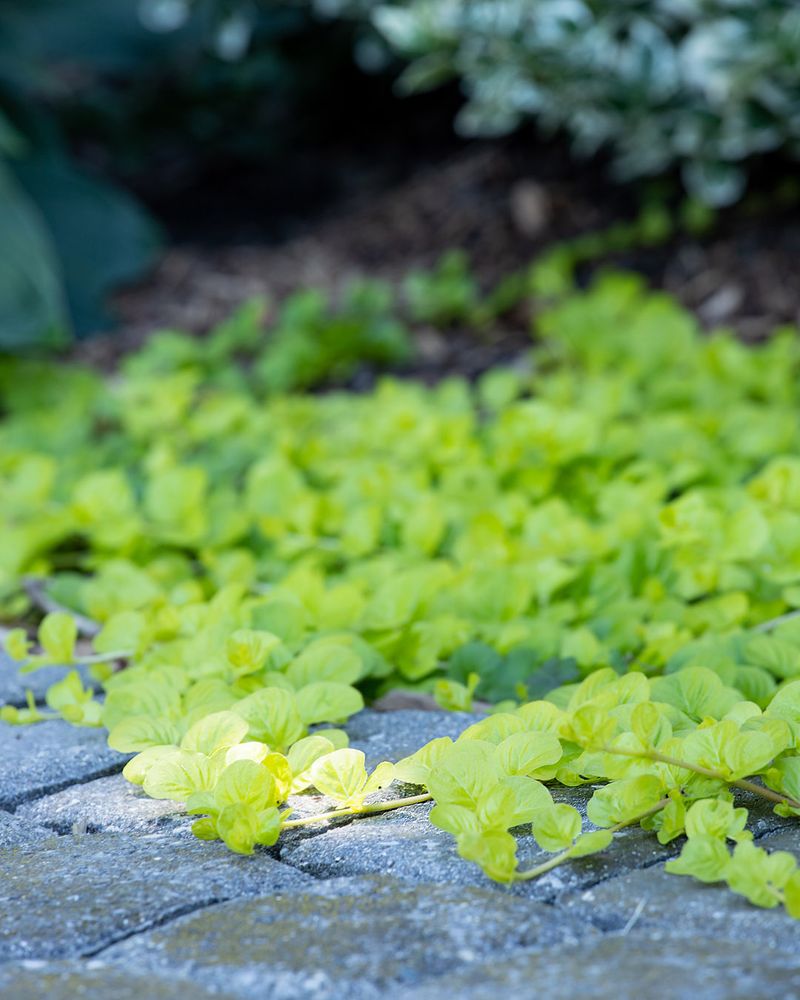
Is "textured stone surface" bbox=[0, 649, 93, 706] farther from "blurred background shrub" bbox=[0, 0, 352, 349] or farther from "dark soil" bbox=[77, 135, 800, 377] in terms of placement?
"dark soil" bbox=[77, 135, 800, 377]

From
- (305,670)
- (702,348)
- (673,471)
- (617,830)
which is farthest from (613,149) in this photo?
(617,830)

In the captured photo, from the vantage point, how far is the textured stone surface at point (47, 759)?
1.09 m

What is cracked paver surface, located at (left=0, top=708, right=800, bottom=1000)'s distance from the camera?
0.71m

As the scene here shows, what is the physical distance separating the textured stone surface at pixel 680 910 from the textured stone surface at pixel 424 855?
22 millimetres

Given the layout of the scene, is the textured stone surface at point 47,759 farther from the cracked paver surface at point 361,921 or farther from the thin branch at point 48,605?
the thin branch at point 48,605

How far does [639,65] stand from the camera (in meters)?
3.02

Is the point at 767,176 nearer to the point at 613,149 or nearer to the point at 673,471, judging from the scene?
the point at 613,149

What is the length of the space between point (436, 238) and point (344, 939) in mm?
3282

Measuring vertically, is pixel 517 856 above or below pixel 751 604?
above

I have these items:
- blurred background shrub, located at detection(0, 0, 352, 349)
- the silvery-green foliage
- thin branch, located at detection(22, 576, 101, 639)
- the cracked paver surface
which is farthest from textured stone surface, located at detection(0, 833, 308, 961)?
the silvery-green foliage

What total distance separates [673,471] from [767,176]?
1.99 metres

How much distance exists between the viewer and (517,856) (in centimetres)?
87

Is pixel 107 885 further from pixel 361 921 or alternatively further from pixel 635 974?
pixel 635 974

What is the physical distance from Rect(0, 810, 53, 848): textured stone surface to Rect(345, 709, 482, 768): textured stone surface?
0.93 feet
